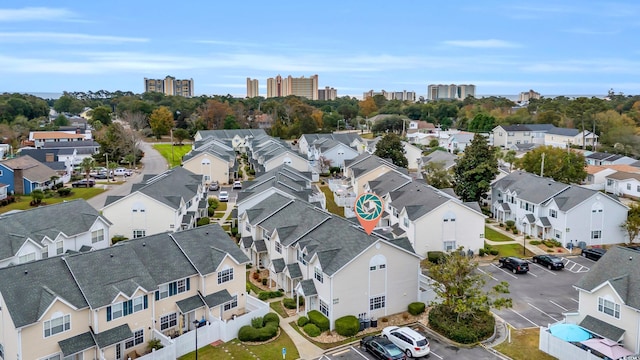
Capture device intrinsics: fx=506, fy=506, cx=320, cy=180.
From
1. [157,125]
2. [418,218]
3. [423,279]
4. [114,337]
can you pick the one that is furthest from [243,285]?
[157,125]

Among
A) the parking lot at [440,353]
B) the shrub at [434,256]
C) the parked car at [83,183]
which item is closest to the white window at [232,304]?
the parking lot at [440,353]

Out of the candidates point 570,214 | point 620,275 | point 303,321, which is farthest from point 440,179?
point 303,321

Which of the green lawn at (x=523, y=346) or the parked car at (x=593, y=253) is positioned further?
the parked car at (x=593, y=253)

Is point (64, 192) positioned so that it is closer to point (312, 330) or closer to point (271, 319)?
point (271, 319)

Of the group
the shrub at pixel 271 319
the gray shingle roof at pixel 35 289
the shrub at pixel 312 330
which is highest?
the gray shingle roof at pixel 35 289

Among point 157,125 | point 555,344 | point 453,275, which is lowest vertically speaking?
point 555,344

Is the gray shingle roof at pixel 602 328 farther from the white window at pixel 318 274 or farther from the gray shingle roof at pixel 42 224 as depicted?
the gray shingle roof at pixel 42 224

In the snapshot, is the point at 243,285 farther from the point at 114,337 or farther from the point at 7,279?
the point at 7,279
